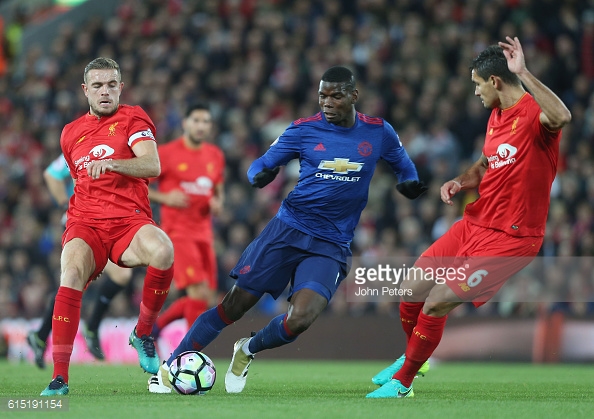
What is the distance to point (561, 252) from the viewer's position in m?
12.0

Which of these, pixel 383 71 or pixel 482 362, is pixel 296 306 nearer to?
pixel 482 362

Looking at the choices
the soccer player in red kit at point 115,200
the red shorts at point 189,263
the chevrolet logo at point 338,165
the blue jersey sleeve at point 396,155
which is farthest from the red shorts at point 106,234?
the red shorts at point 189,263

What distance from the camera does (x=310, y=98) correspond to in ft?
50.8

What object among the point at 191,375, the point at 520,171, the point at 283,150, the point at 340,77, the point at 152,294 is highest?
the point at 340,77

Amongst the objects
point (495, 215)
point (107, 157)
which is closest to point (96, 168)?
point (107, 157)

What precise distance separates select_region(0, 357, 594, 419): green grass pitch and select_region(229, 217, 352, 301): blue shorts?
77 cm

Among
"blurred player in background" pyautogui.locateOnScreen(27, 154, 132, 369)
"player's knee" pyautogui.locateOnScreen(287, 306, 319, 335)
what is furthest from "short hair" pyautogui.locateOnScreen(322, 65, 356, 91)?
"blurred player in background" pyautogui.locateOnScreen(27, 154, 132, 369)

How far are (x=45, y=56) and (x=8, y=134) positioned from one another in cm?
331

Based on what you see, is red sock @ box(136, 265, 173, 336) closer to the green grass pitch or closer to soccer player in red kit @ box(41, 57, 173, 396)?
soccer player in red kit @ box(41, 57, 173, 396)

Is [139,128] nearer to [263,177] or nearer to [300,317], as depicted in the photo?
[263,177]

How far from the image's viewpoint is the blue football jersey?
22.4 feet

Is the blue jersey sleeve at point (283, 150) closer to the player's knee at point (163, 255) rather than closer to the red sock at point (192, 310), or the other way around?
the player's knee at point (163, 255)

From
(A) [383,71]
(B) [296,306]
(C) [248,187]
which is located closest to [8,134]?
(C) [248,187]

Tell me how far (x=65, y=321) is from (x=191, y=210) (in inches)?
157
